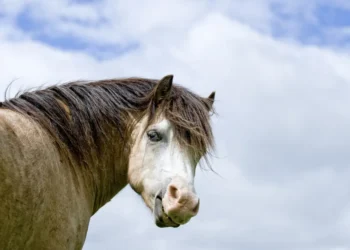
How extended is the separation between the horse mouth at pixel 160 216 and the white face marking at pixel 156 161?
12 centimetres

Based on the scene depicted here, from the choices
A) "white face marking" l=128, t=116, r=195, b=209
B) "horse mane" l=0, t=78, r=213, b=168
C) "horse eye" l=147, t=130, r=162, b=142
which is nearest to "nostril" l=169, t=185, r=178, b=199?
"white face marking" l=128, t=116, r=195, b=209

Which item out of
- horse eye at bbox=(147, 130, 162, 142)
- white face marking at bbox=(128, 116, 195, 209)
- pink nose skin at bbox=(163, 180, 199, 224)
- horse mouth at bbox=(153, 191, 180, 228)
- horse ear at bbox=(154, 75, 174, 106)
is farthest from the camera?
horse ear at bbox=(154, 75, 174, 106)

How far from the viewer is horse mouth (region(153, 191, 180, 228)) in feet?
23.4

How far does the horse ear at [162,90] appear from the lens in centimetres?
785

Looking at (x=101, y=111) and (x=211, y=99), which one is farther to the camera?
(x=211, y=99)

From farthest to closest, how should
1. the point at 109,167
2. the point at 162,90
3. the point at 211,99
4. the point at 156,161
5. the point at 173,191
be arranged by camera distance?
the point at 211,99
the point at 162,90
the point at 109,167
the point at 156,161
the point at 173,191

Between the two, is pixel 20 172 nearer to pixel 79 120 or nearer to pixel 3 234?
pixel 3 234

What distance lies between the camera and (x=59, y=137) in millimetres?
7090

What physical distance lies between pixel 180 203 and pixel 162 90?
1.60 meters

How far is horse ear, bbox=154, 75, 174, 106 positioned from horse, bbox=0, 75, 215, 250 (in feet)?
0.04

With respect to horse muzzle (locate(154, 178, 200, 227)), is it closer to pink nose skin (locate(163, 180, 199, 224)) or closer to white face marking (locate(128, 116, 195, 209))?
pink nose skin (locate(163, 180, 199, 224))

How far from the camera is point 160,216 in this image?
7.19 metres

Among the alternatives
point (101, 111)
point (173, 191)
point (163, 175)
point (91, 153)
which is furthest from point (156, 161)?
point (101, 111)

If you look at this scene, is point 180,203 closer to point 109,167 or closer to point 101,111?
point 109,167
